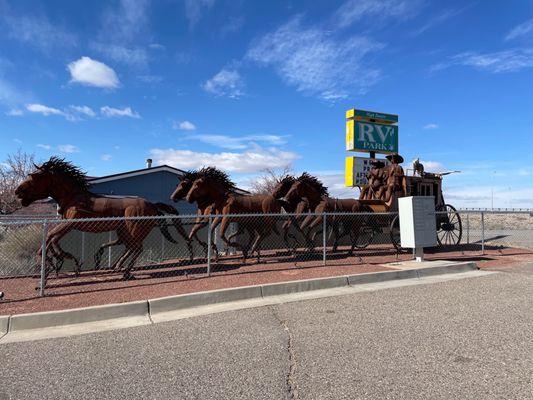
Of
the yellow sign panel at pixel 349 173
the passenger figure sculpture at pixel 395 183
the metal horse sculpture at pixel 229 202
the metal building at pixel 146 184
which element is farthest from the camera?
the metal building at pixel 146 184

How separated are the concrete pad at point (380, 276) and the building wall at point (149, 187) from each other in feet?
50.6

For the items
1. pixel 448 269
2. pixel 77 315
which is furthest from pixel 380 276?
pixel 77 315

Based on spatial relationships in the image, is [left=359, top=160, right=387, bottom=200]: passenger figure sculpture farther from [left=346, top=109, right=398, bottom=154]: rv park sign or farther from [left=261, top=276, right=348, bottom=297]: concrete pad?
[left=261, top=276, right=348, bottom=297]: concrete pad

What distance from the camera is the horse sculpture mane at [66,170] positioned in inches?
384

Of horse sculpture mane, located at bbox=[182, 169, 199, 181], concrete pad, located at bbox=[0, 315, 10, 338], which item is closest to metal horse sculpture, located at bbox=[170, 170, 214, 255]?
horse sculpture mane, located at bbox=[182, 169, 199, 181]

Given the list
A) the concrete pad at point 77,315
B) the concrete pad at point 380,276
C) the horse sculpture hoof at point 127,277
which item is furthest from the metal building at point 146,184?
the concrete pad at point 77,315

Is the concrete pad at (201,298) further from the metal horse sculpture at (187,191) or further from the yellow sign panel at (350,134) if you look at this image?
the yellow sign panel at (350,134)

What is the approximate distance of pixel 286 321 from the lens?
6.28 meters

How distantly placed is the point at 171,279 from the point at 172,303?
2046mm

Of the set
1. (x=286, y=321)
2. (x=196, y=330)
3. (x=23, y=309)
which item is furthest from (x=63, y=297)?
(x=286, y=321)

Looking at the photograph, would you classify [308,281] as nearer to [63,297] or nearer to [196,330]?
[196,330]

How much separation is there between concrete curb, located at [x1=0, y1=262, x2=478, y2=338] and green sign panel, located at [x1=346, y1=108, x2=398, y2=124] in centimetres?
1138

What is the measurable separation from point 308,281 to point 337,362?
4084 millimetres

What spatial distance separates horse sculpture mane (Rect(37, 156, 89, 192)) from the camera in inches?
384
